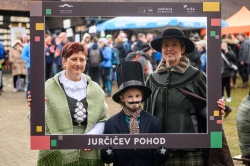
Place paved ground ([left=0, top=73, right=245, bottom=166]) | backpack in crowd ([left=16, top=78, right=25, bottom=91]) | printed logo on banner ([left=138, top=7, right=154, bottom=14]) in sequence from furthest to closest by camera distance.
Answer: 1. backpack in crowd ([left=16, top=78, right=25, bottom=91])
2. paved ground ([left=0, top=73, right=245, bottom=166])
3. printed logo on banner ([left=138, top=7, right=154, bottom=14])

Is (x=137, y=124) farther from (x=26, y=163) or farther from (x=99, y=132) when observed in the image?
(x=26, y=163)

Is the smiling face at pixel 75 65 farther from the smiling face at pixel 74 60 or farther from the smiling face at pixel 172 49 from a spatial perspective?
the smiling face at pixel 172 49

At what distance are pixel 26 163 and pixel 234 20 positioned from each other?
40.8ft

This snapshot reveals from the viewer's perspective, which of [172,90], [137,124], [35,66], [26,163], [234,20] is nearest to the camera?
[35,66]

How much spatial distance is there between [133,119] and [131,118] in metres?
0.02

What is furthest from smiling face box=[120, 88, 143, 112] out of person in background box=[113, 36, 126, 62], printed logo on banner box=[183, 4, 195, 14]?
person in background box=[113, 36, 126, 62]

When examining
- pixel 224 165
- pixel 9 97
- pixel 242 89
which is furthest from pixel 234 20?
pixel 224 165

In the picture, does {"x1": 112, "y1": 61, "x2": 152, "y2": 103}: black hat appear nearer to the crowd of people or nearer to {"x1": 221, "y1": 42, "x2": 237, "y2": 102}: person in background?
the crowd of people

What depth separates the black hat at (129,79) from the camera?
4074 mm

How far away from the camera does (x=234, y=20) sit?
60.1 ft

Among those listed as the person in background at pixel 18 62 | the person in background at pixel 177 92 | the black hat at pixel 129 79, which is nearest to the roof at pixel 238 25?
the person in background at pixel 18 62

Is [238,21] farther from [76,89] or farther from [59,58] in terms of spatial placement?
[76,89]

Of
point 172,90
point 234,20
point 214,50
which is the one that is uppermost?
point 234,20

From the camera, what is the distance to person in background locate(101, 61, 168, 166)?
404cm
